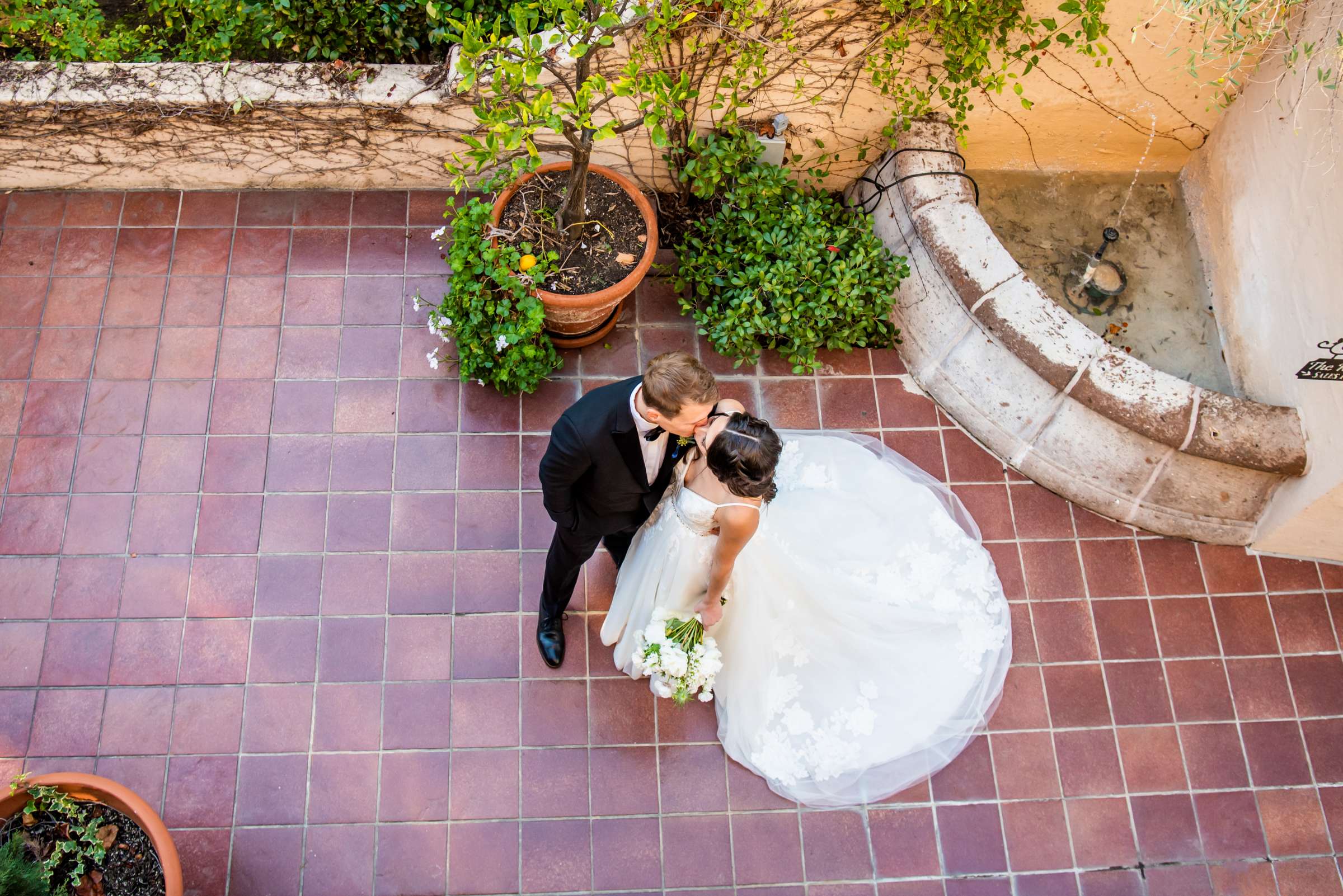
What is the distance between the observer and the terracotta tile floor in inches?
125

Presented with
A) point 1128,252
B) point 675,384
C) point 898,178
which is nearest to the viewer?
point 675,384

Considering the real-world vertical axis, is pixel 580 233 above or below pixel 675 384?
below

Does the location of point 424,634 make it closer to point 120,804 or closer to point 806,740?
point 120,804

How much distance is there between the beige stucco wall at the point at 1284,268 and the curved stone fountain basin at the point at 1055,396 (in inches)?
5.0

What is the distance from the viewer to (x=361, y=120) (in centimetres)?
366

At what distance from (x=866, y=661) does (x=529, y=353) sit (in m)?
1.67

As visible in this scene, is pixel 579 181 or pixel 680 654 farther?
pixel 579 181

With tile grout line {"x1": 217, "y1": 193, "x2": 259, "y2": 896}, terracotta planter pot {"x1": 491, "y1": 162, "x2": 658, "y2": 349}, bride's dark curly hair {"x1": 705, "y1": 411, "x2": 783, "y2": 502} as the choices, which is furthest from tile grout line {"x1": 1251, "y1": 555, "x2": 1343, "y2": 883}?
tile grout line {"x1": 217, "y1": 193, "x2": 259, "y2": 896}

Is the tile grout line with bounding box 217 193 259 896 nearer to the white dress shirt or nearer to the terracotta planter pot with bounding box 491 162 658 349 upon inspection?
the terracotta planter pot with bounding box 491 162 658 349

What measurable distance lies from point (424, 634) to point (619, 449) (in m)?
1.35

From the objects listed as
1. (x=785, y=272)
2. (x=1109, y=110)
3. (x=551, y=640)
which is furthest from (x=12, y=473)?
(x=1109, y=110)

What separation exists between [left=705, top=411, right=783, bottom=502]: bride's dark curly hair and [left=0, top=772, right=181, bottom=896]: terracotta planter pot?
199 centimetres

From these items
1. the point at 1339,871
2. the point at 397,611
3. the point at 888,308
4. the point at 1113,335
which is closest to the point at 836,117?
the point at 888,308

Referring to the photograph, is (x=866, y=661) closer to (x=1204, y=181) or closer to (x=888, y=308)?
(x=888, y=308)
